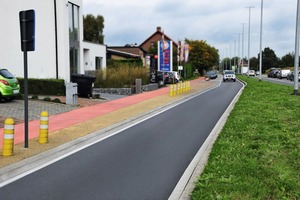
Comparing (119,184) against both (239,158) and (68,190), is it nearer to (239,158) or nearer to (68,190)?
(68,190)

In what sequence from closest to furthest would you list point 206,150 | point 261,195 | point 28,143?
point 261,195
point 206,150
point 28,143

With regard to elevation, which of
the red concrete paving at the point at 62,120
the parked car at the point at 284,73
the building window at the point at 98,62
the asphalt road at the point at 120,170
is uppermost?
the building window at the point at 98,62

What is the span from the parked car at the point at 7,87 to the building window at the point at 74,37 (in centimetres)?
1087

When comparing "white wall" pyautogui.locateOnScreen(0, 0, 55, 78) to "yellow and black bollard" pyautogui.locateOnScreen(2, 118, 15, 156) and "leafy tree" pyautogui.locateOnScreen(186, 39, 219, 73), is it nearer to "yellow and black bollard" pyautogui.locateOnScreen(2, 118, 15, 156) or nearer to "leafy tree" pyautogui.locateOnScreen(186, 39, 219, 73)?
"yellow and black bollard" pyautogui.locateOnScreen(2, 118, 15, 156)

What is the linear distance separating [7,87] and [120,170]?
1168cm

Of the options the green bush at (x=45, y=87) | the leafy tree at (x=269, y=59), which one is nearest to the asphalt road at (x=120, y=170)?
the green bush at (x=45, y=87)

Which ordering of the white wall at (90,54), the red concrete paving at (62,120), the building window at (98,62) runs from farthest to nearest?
the building window at (98,62) → the white wall at (90,54) → the red concrete paving at (62,120)

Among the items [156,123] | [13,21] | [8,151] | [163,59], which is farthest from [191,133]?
[163,59]

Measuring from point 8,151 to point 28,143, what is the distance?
4.18 feet

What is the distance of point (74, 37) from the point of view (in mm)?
28859

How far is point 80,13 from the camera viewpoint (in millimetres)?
29500

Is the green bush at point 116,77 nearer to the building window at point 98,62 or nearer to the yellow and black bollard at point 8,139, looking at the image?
the building window at point 98,62

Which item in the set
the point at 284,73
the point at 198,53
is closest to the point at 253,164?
the point at 284,73

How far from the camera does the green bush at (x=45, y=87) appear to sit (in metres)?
21.8
